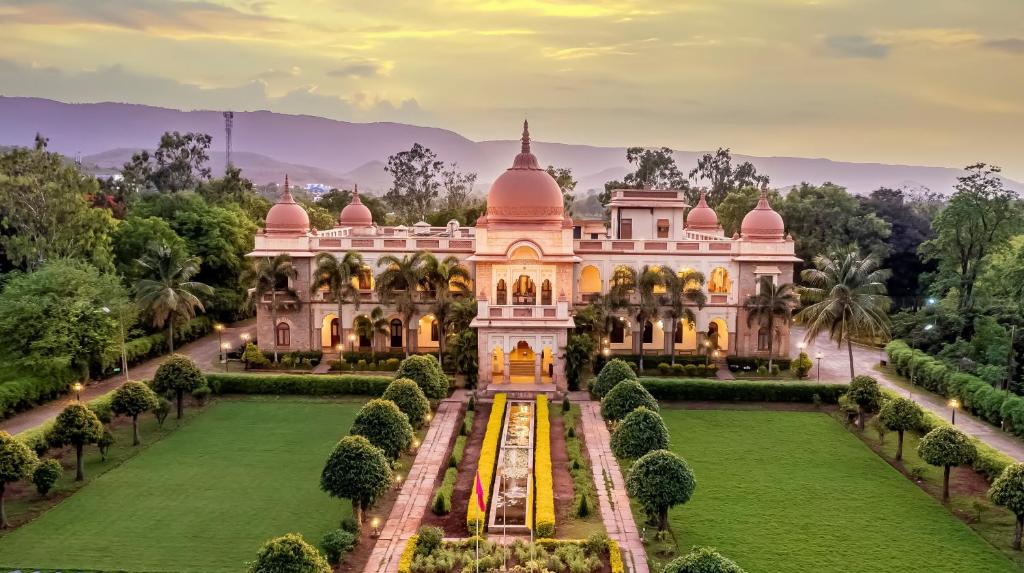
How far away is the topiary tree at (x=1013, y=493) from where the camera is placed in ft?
70.0

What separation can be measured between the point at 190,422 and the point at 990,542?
28428mm

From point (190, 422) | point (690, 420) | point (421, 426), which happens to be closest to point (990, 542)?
point (690, 420)

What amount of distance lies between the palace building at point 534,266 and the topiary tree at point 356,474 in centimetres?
1849

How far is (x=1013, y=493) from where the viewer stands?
21.4 metres

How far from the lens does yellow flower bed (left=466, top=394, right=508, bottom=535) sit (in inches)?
879

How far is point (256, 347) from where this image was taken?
1731 inches

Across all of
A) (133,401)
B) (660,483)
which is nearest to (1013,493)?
(660,483)

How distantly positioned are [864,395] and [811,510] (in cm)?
977

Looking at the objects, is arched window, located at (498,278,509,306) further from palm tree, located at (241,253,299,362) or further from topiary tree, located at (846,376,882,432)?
topiary tree, located at (846,376,882,432)

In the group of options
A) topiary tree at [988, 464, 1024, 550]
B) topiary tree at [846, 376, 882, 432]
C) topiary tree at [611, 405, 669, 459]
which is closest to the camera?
topiary tree at [988, 464, 1024, 550]

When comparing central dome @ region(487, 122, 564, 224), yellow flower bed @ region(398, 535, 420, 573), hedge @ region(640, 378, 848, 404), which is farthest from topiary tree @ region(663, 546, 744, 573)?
central dome @ region(487, 122, 564, 224)

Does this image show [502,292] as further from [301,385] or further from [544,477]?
[544,477]

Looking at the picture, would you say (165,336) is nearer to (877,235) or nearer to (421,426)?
(421,426)

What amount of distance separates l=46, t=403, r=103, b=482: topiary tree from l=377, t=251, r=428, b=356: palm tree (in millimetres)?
17983
